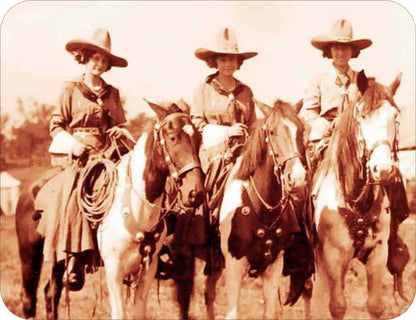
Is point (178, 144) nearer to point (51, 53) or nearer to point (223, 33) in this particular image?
point (223, 33)

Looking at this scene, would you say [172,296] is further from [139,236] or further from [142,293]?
[139,236]

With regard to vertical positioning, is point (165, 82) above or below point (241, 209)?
above

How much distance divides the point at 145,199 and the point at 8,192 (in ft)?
5.69

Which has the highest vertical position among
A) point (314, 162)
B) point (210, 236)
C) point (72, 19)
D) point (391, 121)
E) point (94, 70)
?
point (72, 19)

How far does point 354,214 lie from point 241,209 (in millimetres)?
802

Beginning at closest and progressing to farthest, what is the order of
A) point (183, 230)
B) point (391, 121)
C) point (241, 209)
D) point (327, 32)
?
point (391, 121) < point (241, 209) < point (183, 230) < point (327, 32)

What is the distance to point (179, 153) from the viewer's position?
448cm

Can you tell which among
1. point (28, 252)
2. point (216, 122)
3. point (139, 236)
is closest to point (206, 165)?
point (216, 122)

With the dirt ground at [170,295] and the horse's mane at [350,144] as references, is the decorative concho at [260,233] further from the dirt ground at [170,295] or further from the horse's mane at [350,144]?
the dirt ground at [170,295]

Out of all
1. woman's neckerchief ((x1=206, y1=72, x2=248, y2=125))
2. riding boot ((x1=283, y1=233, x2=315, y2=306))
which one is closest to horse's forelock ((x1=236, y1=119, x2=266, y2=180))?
woman's neckerchief ((x1=206, y1=72, x2=248, y2=125))

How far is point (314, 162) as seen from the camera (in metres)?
5.30

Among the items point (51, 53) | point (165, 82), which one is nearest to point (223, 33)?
point (165, 82)

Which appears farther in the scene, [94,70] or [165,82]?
[165,82]

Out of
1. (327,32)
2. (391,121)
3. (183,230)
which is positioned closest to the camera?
(391,121)
